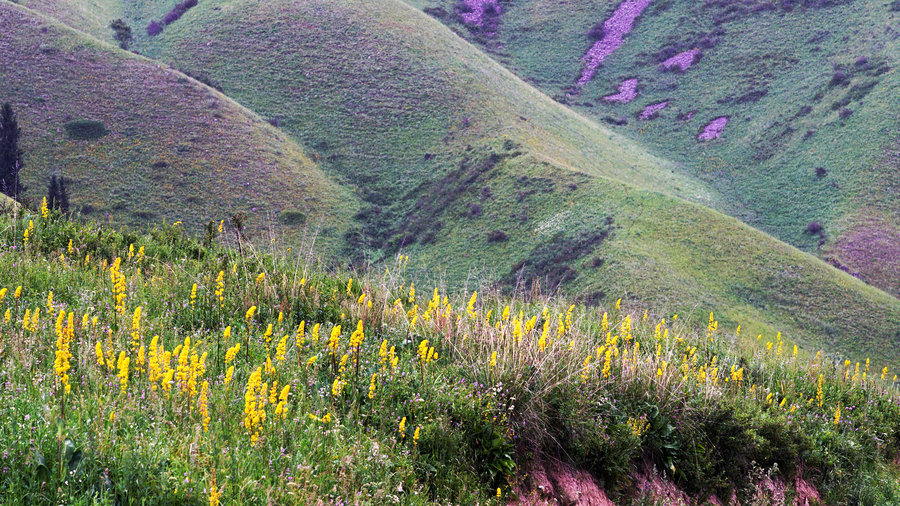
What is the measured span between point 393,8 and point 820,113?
47.6m

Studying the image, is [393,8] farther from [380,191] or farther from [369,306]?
[369,306]

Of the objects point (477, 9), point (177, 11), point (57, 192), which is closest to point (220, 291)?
point (57, 192)

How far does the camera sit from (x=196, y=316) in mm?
5723

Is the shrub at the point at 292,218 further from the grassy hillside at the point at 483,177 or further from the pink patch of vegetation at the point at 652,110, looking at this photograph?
the pink patch of vegetation at the point at 652,110

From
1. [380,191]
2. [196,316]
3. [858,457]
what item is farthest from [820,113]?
[196,316]

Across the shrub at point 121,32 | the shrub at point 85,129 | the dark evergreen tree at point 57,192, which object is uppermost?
the shrub at point 121,32

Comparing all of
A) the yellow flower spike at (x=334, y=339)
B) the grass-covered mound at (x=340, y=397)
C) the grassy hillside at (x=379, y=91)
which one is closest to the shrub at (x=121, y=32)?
the grassy hillside at (x=379, y=91)

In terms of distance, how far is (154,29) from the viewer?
71875 mm

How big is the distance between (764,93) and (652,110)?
12.3 metres

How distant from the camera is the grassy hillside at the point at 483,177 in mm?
35938

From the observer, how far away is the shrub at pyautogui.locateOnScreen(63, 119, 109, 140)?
1807 inches

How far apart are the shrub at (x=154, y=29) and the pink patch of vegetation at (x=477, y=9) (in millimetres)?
41554

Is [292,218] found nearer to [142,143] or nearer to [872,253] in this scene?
[142,143]

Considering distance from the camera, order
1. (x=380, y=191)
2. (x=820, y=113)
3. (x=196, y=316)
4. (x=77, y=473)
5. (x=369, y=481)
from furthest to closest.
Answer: (x=820, y=113) → (x=380, y=191) → (x=196, y=316) → (x=369, y=481) → (x=77, y=473)
